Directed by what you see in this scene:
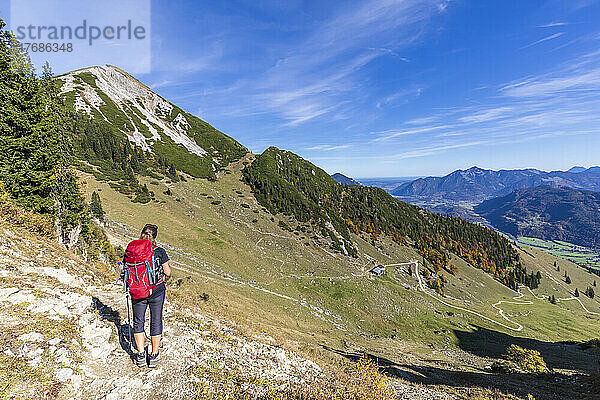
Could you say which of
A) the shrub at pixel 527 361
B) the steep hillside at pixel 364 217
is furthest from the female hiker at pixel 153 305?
the steep hillside at pixel 364 217

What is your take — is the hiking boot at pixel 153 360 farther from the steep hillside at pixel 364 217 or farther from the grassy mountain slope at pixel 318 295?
the steep hillside at pixel 364 217

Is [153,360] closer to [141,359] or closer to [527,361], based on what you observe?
[141,359]

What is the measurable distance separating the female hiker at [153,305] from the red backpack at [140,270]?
0.11 meters

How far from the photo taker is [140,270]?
7277mm

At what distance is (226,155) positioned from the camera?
394 feet

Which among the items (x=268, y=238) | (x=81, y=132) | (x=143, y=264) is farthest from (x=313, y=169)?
(x=143, y=264)

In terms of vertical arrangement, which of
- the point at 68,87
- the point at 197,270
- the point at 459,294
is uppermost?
the point at 68,87

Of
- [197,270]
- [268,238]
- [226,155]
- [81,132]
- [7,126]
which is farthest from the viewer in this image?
[226,155]

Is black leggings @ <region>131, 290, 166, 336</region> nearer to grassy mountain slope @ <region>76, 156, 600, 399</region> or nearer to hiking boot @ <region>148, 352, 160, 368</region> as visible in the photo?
hiking boot @ <region>148, 352, 160, 368</region>

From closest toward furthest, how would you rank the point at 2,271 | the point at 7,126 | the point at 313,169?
the point at 2,271 < the point at 7,126 < the point at 313,169

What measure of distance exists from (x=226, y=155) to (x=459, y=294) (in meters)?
108

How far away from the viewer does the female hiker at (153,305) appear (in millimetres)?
7578

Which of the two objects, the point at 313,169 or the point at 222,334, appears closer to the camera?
the point at 222,334

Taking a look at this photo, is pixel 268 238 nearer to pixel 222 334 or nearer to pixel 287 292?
pixel 287 292
